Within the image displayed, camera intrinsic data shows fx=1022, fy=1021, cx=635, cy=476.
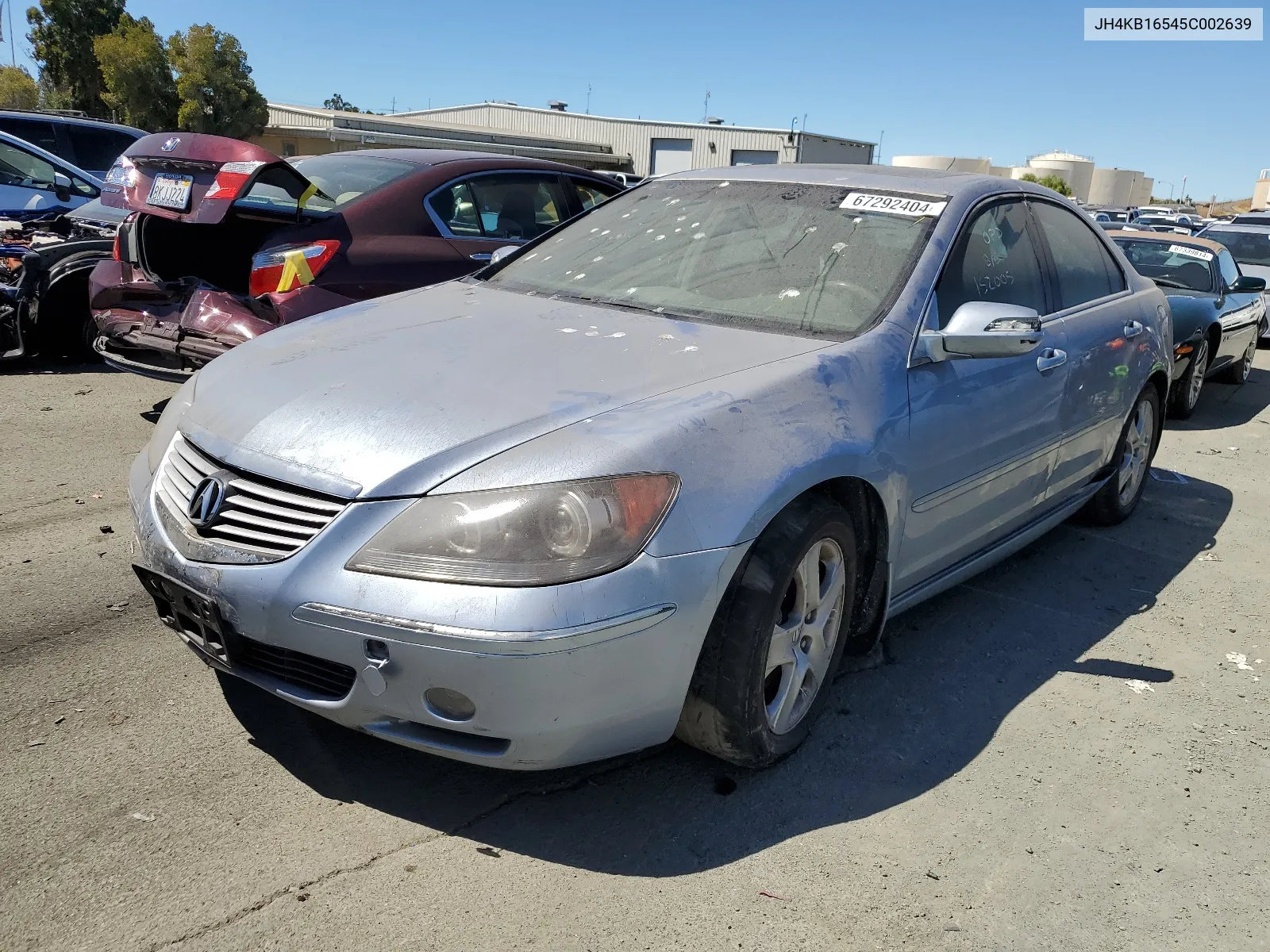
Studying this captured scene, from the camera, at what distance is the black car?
12.2 m

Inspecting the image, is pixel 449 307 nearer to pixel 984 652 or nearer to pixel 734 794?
pixel 734 794

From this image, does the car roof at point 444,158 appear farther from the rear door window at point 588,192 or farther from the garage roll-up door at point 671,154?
the garage roll-up door at point 671,154

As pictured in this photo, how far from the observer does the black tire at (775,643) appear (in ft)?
8.38

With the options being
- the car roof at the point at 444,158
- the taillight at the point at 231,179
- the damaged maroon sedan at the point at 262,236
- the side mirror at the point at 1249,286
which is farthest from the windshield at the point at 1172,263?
the taillight at the point at 231,179

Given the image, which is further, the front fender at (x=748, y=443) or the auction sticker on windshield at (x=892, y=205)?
the auction sticker on windshield at (x=892, y=205)

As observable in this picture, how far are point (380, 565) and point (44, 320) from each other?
6.25 metres

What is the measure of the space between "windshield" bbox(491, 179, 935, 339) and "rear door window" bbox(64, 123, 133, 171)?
11084 mm

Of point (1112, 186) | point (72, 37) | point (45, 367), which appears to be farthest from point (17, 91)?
point (1112, 186)

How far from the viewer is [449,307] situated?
3.53 metres

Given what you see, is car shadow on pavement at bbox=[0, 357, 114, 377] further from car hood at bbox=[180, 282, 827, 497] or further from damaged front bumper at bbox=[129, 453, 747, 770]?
damaged front bumper at bbox=[129, 453, 747, 770]

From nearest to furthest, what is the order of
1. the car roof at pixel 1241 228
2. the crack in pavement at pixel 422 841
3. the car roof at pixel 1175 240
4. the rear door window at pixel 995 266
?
the crack in pavement at pixel 422 841
the rear door window at pixel 995 266
the car roof at pixel 1175 240
the car roof at pixel 1241 228

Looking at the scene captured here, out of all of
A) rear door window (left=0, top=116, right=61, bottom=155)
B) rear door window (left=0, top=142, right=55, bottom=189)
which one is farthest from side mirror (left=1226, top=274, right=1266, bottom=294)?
rear door window (left=0, top=116, right=61, bottom=155)

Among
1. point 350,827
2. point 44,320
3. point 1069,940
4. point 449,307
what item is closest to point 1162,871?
point 1069,940

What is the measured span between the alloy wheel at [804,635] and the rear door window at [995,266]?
3.19 ft
